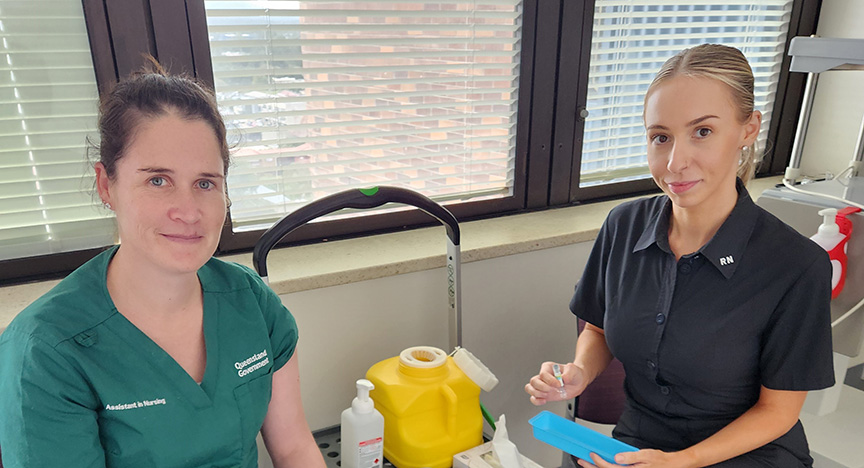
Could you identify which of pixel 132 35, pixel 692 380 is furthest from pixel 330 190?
pixel 692 380

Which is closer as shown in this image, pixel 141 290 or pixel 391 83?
pixel 141 290

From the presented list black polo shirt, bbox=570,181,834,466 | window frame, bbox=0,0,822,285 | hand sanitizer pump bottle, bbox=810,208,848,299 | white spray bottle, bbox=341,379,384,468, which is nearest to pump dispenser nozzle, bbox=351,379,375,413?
white spray bottle, bbox=341,379,384,468

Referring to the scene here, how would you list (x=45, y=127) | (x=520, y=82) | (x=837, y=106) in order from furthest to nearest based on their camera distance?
(x=837, y=106), (x=520, y=82), (x=45, y=127)

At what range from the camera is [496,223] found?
194cm

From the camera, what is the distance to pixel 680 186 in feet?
3.82

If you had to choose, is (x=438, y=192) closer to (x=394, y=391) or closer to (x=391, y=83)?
(x=391, y=83)

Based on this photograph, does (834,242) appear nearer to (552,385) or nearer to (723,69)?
(723,69)

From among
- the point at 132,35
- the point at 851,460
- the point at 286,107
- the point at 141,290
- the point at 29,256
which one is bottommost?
the point at 851,460

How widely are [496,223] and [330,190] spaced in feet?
1.73

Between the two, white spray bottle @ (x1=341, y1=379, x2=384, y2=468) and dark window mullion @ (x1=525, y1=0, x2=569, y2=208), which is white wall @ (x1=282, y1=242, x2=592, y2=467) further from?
white spray bottle @ (x1=341, y1=379, x2=384, y2=468)

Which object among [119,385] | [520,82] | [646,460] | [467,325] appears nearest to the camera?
[119,385]

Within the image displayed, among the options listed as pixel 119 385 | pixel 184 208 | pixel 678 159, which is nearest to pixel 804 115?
pixel 678 159

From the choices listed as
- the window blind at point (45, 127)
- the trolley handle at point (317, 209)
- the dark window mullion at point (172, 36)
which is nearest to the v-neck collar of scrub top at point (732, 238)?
the trolley handle at point (317, 209)

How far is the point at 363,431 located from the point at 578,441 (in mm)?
396
